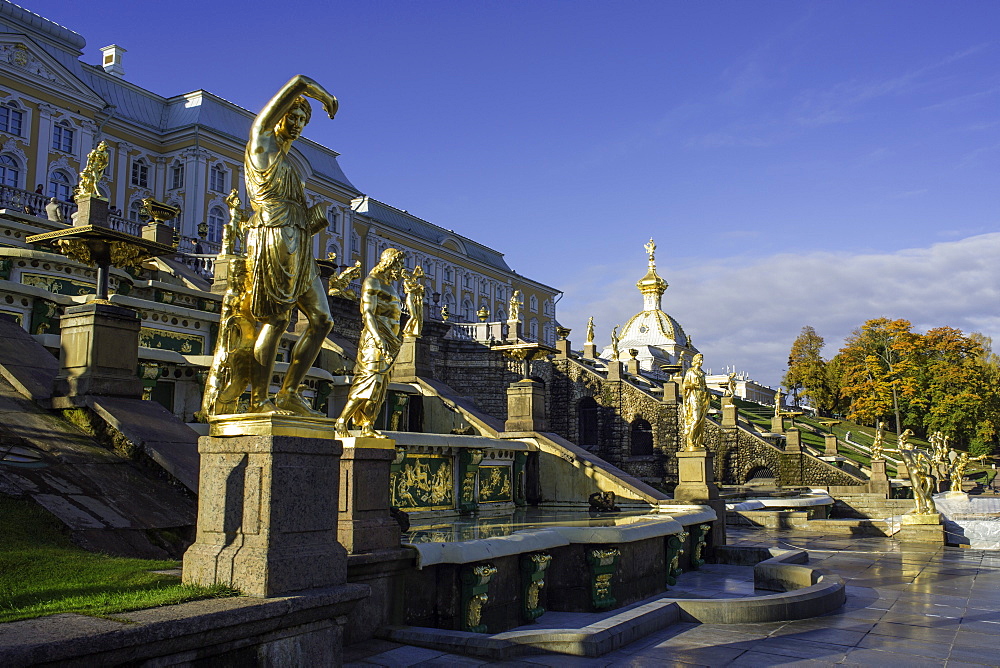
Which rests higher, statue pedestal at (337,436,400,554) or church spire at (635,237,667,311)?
church spire at (635,237,667,311)

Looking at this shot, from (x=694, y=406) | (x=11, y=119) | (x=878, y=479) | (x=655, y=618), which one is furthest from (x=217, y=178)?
(x=655, y=618)

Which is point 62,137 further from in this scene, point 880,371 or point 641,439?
point 880,371

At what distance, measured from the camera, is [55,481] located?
7027 millimetres

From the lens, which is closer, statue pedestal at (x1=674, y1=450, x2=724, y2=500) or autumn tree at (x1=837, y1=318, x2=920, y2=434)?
statue pedestal at (x1=674, y1=450, x2=724, y2=500)

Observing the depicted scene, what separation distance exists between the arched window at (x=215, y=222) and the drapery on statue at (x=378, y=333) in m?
34.4

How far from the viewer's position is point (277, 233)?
6012 millimetres

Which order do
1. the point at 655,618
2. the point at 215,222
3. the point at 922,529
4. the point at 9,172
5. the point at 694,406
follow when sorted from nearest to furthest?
1. the point at 655,618
2. the point at 694,406
3. the point at 922,529
4. the point at 9,172
5. the point at 215,222

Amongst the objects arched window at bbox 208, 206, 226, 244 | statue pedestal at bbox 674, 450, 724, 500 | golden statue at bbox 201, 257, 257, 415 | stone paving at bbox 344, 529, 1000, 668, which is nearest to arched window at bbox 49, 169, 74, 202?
arched window at bbox 208, 206, 226, 244

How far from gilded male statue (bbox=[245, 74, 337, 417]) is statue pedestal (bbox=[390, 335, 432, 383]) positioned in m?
13.2

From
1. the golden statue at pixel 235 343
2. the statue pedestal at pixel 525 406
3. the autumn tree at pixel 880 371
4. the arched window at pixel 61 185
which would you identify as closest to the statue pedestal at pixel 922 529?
the statue pedestal at pixel 525 406

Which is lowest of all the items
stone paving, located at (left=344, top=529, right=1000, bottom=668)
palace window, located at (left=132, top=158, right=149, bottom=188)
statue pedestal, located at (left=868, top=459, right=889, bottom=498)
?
stone paving, located at (left=344, top=529, right=1000, bottom=668)

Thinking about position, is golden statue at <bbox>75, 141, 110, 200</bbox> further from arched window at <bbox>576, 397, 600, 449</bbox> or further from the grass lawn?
arched window at <bbox>576, 397, 600, 449</bbox>

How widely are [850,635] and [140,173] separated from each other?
40.8 meters

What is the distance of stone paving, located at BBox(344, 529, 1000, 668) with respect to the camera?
6625 millimetres
